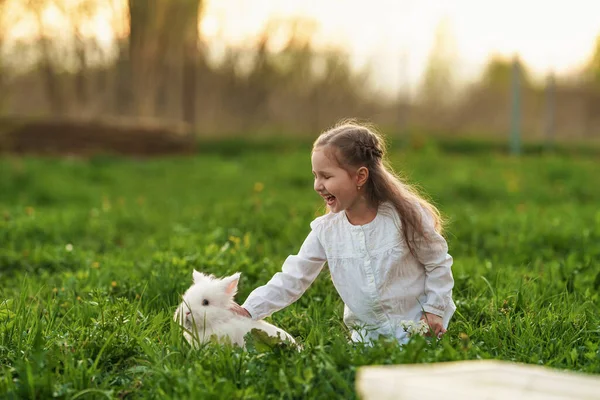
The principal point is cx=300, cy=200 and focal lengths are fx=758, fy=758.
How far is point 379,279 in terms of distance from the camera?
3.45 m

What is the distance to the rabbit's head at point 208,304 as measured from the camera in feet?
10.9

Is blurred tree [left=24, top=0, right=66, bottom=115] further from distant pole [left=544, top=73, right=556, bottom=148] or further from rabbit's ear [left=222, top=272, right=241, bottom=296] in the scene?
rabbit's ear [left=222, top=272, right=241, bottom=296]

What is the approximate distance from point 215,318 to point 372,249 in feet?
2.55

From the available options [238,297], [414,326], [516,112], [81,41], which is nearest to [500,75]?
[516,112]

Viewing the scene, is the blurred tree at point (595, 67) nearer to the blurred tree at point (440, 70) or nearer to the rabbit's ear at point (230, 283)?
the blurred tree at point (440, 70)

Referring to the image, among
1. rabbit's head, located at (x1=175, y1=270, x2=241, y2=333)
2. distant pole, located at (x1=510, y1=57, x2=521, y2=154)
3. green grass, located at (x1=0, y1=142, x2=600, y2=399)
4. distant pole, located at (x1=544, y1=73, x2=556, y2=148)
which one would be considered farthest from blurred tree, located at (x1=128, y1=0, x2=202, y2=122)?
rabbit's head, located at (x1=175, y1=270, x2=241, y2=333)

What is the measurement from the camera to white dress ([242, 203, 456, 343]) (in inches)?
136

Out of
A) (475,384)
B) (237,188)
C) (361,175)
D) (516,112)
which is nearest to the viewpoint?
(475,384)

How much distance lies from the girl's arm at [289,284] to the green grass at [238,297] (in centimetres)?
22

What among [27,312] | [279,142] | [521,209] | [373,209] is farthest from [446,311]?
[279,142]

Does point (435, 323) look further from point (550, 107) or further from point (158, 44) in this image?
point (550, 107)

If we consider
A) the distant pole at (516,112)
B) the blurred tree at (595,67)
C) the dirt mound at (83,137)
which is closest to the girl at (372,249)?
the dirt mound at (83,137)

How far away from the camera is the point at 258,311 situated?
11.3 ft

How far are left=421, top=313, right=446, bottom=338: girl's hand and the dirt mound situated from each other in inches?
475
